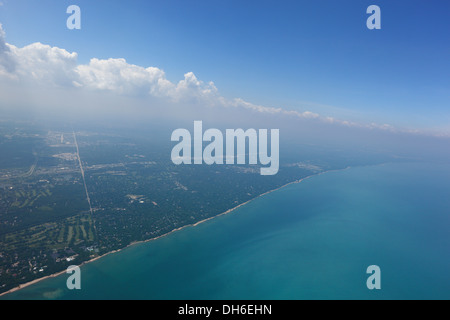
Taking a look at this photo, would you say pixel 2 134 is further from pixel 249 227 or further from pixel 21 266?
pixel 249 227

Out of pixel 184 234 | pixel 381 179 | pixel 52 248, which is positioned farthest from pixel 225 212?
pixel 381 179

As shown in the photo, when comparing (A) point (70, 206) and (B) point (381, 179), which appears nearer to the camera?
(A) point (70, 206)

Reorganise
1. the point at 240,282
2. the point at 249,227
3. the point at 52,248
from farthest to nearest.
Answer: the point at 249,227, the point at 52,248, the point at 240,282

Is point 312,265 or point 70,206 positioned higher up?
point 70,206

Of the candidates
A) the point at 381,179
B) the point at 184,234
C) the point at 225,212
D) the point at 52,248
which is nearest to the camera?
the point at 52,248

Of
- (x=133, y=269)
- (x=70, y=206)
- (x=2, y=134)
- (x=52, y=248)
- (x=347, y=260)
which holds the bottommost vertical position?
(x=347, y=260)

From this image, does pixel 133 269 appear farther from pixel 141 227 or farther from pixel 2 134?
pixel 2 134
